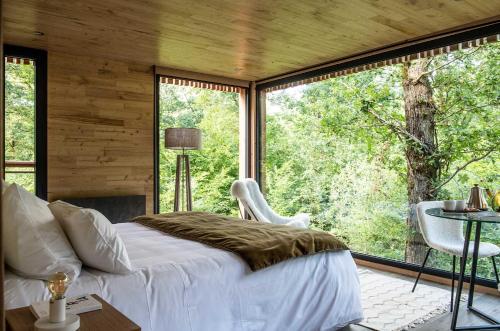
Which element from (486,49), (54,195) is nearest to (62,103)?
(54,195)

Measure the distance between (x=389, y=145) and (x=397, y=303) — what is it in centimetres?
183

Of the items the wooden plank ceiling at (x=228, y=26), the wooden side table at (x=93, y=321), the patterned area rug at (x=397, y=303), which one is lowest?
the patterned area rug at (x=397, y=303)

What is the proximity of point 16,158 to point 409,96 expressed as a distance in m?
4.25

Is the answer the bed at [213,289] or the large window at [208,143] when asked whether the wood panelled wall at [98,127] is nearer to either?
the large window at [208,143]

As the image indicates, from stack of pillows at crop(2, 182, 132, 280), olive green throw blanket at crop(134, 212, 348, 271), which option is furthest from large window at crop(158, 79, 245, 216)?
stack of pillows at crop(2, 182, 132, 280)

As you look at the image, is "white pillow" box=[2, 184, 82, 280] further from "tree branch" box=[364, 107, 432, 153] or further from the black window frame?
"tree branch" box=[364, 107, 432, 153]

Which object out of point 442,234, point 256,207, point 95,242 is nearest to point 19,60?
point 256,207

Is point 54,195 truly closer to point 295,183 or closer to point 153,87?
point 153,87

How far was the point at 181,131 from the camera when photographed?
4.81 m

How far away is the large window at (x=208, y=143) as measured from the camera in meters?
6.44

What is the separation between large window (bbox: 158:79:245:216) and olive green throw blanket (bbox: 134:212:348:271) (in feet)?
10.3

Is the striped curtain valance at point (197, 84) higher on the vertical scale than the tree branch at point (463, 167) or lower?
higher

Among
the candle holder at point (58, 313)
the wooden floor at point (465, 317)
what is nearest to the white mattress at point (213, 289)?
the wooden floor at point (465, 317)

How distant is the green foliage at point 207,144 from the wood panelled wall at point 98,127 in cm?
122
